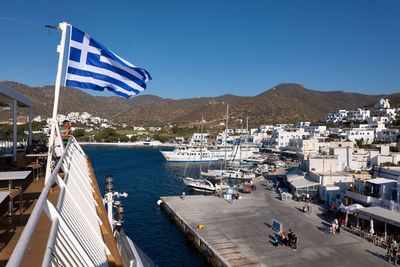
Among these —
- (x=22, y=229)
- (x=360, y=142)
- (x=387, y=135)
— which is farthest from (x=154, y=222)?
(x=387, y=135)

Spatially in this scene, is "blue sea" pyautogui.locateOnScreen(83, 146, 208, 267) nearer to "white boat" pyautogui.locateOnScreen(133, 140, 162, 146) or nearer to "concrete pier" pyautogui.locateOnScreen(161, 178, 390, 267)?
"concrete pier" pyautogui.locateOnScreen(161, 178, 390, 267)

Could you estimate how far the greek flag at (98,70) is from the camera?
25.3 feet

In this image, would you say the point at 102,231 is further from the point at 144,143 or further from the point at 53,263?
the point at 144,143

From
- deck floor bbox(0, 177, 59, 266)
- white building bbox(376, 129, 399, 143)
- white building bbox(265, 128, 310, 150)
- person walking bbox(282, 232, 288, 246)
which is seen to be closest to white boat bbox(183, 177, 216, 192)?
person walking bbox(282, 232, 288, 246)

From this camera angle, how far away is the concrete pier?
14.8 metres

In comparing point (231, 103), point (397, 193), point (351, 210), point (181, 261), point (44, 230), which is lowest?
point (181, 261)

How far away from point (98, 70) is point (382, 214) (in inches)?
712

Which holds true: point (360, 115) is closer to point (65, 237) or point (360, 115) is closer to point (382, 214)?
point (382, 214)

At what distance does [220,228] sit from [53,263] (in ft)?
59.8

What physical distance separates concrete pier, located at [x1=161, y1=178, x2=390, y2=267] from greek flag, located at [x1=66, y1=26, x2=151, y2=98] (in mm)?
10280

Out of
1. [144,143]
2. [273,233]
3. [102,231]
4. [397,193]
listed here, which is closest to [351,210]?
[397,193]

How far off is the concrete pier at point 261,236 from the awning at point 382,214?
5.36 ft

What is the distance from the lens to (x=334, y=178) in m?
26.7

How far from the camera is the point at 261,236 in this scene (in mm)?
17766
